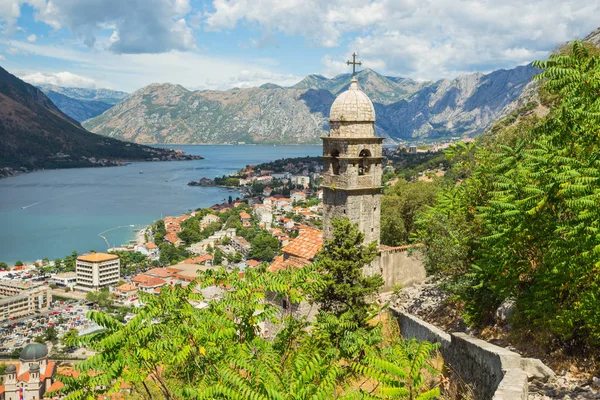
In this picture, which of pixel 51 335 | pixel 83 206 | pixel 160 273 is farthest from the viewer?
pixel 83 206

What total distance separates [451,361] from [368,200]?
691cm

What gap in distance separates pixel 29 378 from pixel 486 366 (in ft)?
99.3

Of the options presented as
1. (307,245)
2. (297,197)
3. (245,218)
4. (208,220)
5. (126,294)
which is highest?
(307,245)

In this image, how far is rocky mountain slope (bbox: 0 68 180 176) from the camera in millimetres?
148250

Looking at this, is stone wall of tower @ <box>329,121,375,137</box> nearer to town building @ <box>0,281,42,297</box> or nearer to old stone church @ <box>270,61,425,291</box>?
old stone church @ <box>270,61,425,291</box>

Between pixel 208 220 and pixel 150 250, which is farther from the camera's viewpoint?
pixel 208 220

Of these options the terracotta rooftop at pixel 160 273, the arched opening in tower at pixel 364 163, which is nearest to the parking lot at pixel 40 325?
the terracotta rooftop at pixel 160 273

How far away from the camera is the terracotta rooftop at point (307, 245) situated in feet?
50.0

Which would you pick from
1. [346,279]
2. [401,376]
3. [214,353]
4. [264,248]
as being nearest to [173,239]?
[264,248]

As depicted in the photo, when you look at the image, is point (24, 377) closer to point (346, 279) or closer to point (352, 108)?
point (346, 279)

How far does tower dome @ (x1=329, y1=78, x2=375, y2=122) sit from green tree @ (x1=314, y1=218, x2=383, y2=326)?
12.5 ft

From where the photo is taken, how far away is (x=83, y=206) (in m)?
84.9

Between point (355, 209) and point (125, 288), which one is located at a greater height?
point (355, 209)

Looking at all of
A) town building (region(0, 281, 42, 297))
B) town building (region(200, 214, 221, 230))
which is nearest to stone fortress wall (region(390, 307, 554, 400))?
town building (region(0, 281, 42, 297))
